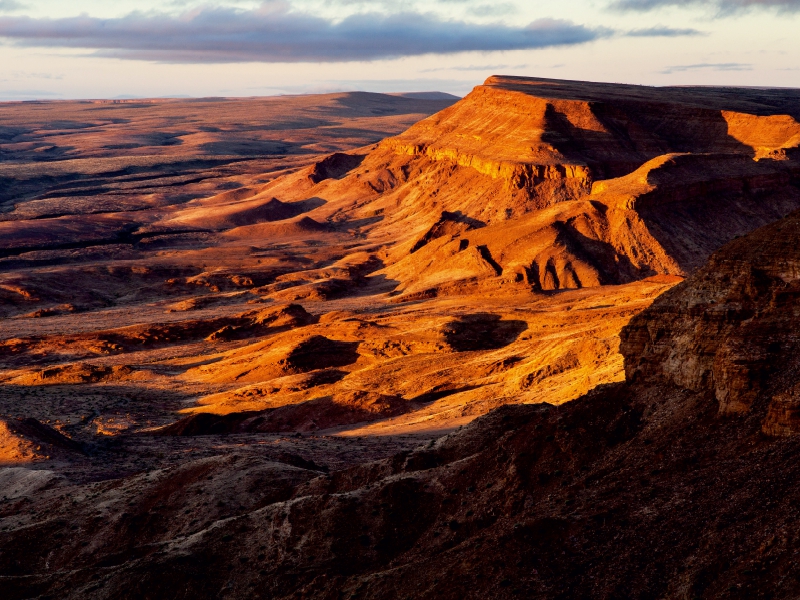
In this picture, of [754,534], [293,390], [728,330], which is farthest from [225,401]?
[754,534]

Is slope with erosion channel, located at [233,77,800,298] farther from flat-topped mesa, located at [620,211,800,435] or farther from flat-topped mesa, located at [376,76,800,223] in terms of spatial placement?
flat-topped mesa, located at [620,211,800,435]

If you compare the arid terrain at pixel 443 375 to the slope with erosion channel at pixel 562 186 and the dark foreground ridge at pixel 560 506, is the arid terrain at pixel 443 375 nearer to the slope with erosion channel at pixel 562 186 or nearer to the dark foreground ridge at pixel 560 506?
the dark foreground ridge at pixel 560 506

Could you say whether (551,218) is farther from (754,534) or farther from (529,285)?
(754,534)

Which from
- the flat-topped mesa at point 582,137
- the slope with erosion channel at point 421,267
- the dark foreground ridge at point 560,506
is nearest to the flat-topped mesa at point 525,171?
the flat-topped mesa at point 582,137

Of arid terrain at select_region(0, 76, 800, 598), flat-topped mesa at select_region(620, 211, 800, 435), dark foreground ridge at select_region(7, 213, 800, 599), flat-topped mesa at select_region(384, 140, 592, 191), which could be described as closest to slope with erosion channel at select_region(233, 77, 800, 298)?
flat-topped mesa at select_region(384, 140, 592, 191)

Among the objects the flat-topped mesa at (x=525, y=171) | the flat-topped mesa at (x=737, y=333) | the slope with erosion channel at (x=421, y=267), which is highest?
the flat-topped mesa at (x=737, y=333)

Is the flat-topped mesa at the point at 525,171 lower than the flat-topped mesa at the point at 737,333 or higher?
lower
